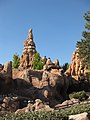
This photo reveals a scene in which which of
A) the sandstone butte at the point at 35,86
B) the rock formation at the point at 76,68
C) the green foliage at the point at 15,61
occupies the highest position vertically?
the green foliage at the point at 15,61

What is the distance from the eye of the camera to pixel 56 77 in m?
52.3

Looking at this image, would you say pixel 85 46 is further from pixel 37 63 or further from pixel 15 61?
pixel 15 61

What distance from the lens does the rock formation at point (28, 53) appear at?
252 ft

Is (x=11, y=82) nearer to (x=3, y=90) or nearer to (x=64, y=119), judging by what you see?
(x=3, y=90)

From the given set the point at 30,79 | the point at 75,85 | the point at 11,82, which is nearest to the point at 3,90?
the point at 11,82

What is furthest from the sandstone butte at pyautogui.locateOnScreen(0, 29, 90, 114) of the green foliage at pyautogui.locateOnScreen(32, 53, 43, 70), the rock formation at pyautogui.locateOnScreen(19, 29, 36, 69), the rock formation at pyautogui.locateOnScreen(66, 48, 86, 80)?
the rock formation at pyautogui.locateOnScreen(19, 29, 36, 69)

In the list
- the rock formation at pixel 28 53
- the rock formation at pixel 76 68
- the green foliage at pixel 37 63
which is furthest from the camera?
the rock formation at pixel 28 53

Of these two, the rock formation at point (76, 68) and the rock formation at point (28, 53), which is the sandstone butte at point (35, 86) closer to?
the rock formation at point (76, 68)

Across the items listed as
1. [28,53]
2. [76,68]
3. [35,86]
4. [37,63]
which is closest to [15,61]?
[28,53]

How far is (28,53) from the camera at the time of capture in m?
79.3

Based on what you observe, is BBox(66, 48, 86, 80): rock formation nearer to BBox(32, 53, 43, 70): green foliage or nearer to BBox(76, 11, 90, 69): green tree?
BBox(32, 53, 43, 70): green foliage

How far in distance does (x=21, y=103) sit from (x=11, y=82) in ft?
28.6

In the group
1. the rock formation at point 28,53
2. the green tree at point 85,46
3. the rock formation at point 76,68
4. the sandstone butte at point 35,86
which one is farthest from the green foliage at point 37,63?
the green tree at point 85,46

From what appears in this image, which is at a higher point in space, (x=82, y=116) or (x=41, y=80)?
(x=41, y=80)
